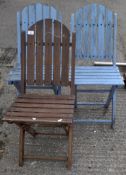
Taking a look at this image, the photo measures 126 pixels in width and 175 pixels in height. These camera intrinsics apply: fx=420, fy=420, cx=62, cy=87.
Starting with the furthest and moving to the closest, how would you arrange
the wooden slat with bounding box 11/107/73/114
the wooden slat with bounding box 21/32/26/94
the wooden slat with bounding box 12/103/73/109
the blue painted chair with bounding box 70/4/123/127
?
the blue painted chair with bounding box 70/4/123/127 → the wooden slat with bounding box 21/32/26/94 → the wooden slat with bounding box 12/103/73/109 → the wooden slat with bounding box 11/107/73/114

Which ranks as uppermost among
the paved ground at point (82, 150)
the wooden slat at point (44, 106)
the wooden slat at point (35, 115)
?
the wooden slat at point (44, 106)

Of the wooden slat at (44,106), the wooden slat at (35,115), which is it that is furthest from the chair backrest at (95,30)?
the wooden slat at (35,115)

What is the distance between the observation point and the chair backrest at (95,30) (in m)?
4.98

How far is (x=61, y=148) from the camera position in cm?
455

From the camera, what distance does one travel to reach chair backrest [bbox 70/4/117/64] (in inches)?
196

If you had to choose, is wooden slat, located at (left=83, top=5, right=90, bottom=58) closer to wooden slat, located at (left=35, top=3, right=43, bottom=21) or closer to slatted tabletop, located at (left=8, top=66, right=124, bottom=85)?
slatted tabletop, located at (left=8, top=66, right=124, bottom=85)

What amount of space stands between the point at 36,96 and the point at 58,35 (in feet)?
2.27

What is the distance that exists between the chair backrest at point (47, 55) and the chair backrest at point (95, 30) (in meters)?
0.56

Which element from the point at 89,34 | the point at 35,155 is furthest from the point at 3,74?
the point at 35,155

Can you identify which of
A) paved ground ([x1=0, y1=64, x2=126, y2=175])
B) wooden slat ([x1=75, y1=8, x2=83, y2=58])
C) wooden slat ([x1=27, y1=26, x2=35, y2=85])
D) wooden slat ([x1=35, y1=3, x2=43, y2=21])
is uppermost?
wooden slat ([x1=35, y1=3, x2=43, y2=21])

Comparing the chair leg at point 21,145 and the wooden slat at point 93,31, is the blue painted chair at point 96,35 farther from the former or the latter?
the chair leg at point 21,145

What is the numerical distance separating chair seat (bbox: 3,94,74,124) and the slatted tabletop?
32cm

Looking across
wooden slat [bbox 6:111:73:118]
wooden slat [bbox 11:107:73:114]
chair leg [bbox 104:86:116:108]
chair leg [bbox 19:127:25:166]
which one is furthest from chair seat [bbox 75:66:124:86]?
chair leg [bbox 19:127:25:166]

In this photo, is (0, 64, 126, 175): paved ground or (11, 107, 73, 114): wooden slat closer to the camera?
(11, 107, 73, 114): wooden slat
